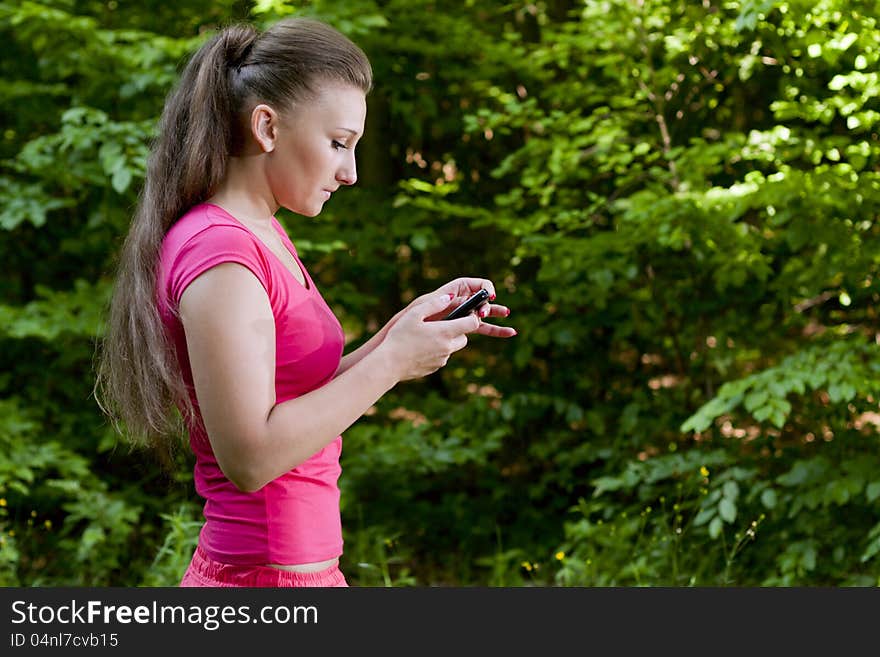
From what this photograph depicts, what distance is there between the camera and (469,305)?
156 cm

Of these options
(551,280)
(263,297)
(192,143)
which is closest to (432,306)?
(263,297)

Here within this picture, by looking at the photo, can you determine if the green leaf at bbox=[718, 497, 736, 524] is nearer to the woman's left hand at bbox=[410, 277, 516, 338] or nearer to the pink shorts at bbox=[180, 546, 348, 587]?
the woman's left hand at bbox=[410, 277, 516, 338]

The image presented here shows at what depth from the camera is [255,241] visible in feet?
4.50

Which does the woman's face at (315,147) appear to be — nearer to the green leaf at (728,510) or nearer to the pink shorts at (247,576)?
the pink shorts at (247,576)

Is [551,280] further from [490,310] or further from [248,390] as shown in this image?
[248,390]

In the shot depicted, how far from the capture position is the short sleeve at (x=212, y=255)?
51.2 inches

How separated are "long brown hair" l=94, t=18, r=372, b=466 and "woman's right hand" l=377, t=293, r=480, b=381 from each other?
310 millimetres

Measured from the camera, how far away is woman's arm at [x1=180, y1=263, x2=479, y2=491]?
127 cm

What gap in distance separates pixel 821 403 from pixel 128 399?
320 centimetres

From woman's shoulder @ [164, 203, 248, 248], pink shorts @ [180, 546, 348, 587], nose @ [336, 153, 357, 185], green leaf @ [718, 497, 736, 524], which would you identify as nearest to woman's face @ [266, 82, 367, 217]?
nose @ [336, 153, 357, 185]

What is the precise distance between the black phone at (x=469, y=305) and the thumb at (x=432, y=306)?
44 millimetres

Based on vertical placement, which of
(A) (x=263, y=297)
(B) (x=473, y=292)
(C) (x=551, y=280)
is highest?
(A) (x=263, y=297)

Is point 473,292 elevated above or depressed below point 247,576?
above

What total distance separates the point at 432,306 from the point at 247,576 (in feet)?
1.59
